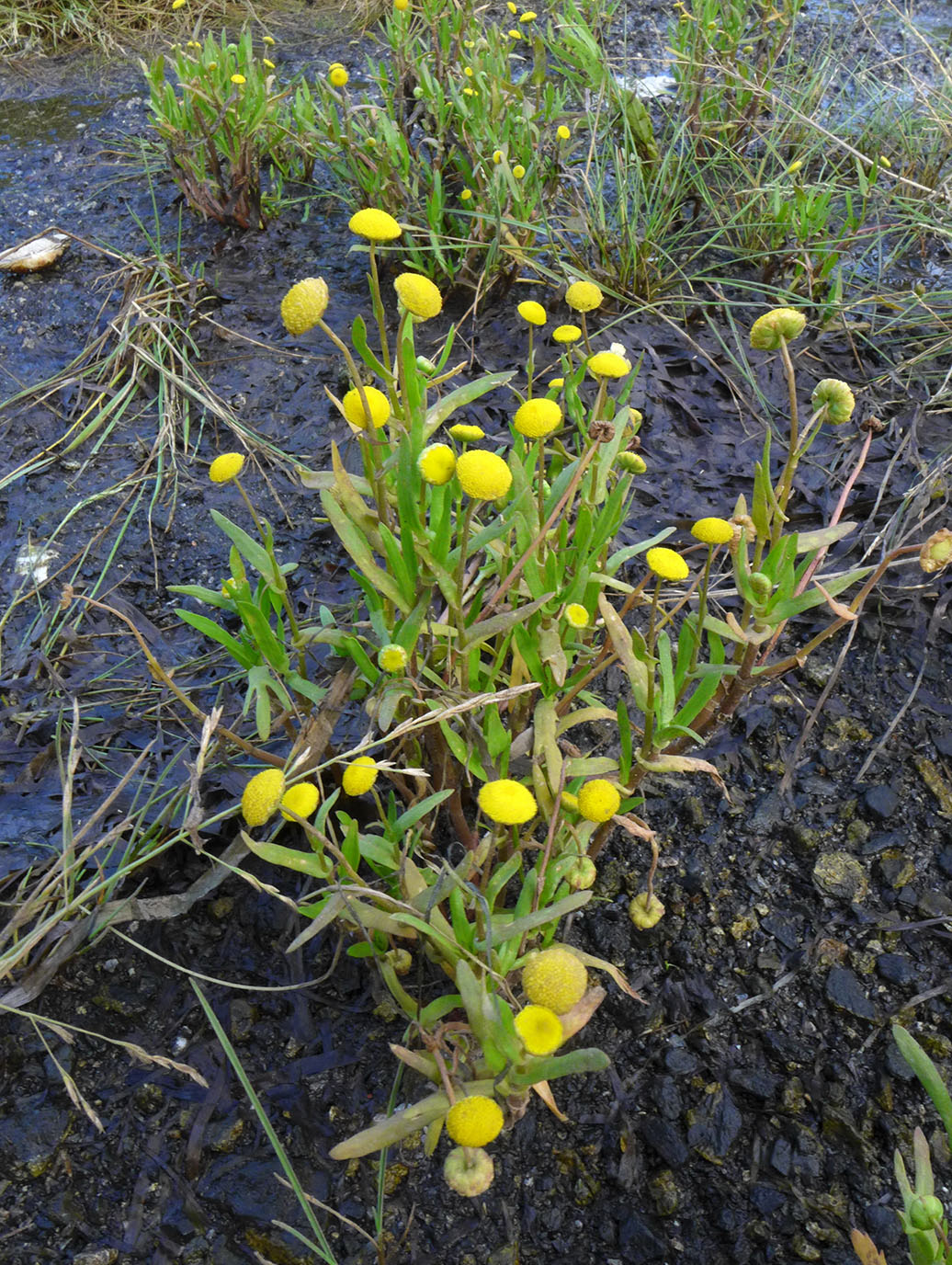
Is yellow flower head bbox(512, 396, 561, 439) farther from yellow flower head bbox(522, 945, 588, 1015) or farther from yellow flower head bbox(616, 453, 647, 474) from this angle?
yellow flower head bbox(522, 945, 588, 1015)

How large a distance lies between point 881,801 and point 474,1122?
3.93 ft

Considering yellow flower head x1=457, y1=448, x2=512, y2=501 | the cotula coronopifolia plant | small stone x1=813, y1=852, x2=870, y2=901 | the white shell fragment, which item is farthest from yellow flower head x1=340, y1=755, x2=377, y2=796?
the white shell fragment

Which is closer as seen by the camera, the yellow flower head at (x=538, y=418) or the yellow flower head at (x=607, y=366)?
the yellow flower head at (x=538, y=418)

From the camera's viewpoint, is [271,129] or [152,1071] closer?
[152,1071]

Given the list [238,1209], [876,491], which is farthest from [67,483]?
[876,491]

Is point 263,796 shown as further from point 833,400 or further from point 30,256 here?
point 30,256

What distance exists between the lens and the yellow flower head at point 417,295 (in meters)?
1.37

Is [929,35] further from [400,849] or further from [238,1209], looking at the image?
[238,1209]

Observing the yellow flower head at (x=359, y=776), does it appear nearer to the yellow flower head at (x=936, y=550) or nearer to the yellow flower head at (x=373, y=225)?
the yellow flower head at (x=373, y=225)

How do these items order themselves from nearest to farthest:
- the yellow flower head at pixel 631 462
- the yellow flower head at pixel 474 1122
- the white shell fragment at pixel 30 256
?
the yellow flower head at pixel 474 1122 < the yellow flower head at pixel 631 462 < the white shell fragment at pixel 30 256

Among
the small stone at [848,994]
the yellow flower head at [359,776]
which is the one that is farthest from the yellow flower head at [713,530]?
the small stone at [848,994]

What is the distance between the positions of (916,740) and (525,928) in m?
1.14

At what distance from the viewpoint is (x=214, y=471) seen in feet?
4.83

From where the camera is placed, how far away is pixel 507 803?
1.20 meters
